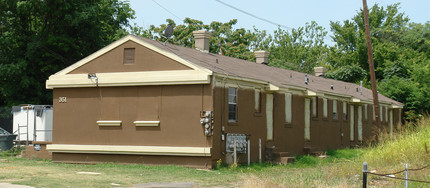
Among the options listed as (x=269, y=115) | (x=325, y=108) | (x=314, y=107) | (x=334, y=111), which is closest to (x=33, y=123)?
(x=269, y=115)

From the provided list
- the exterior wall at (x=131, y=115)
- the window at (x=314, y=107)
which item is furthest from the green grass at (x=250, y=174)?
the window at (x=314, y=107)

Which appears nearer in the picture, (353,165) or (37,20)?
(353,165)

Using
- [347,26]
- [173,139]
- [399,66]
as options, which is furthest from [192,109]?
[347,26]

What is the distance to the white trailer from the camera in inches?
1145

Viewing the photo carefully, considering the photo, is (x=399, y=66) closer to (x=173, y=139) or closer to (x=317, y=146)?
(x=317, y=146)

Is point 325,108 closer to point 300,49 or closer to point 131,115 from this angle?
point 131,115

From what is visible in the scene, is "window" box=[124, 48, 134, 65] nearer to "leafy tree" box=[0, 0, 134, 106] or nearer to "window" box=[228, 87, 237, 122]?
"window" box=[228, 87, 237, 122]

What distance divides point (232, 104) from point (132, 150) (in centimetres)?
425

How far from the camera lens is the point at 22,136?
98.9 ft

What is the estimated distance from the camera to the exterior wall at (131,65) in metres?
23.3

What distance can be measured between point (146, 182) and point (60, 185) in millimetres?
2490

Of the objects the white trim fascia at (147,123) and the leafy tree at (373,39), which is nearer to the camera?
the white trim fascia at (147,123)

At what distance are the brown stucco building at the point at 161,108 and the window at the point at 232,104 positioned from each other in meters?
0.04

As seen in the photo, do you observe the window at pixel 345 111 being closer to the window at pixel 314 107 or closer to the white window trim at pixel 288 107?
the window at pixel 314 107
